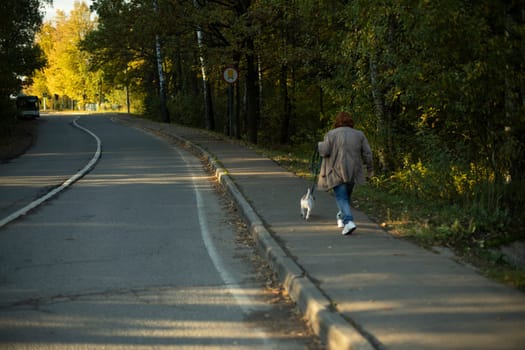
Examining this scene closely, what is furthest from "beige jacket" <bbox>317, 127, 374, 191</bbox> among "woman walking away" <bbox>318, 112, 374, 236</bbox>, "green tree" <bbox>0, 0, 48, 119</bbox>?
"green tree" <bbox>0, 0, 48, 119</bbox>

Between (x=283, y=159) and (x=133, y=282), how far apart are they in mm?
13090

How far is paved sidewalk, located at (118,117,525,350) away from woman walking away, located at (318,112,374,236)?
1.55ft

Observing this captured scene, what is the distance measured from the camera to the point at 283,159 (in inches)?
774

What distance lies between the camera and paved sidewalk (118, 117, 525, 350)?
15.6ft

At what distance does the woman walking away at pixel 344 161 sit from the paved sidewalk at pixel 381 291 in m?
0.47

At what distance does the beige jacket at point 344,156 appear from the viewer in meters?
8.70

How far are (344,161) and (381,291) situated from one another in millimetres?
3002

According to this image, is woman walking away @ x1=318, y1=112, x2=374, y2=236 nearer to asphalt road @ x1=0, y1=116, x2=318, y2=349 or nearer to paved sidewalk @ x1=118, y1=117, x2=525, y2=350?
paved sidewalk @ x1=118, y1=117, x2=525, y2=350

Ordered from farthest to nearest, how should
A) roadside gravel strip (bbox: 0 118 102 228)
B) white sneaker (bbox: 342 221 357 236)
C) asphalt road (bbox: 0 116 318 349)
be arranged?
1. roadside gravel strip (bbox: 0 118 102 228)
2. white sneaker (bbox: 342 221 357 236)
3. asphalt road (bbox: 0 116 318 349)

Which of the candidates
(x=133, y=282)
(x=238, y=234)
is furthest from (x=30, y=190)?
(x=133, y=282)

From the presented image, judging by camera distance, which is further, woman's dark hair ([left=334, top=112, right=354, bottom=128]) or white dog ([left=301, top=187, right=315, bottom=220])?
white dog ([left=301, top=187, right=315, bottom=220])

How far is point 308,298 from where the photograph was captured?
576 centimetres

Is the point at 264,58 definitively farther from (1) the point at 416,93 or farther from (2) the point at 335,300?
(2) the point at 335,300

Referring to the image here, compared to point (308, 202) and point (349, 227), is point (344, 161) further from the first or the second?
point (308, 202)
